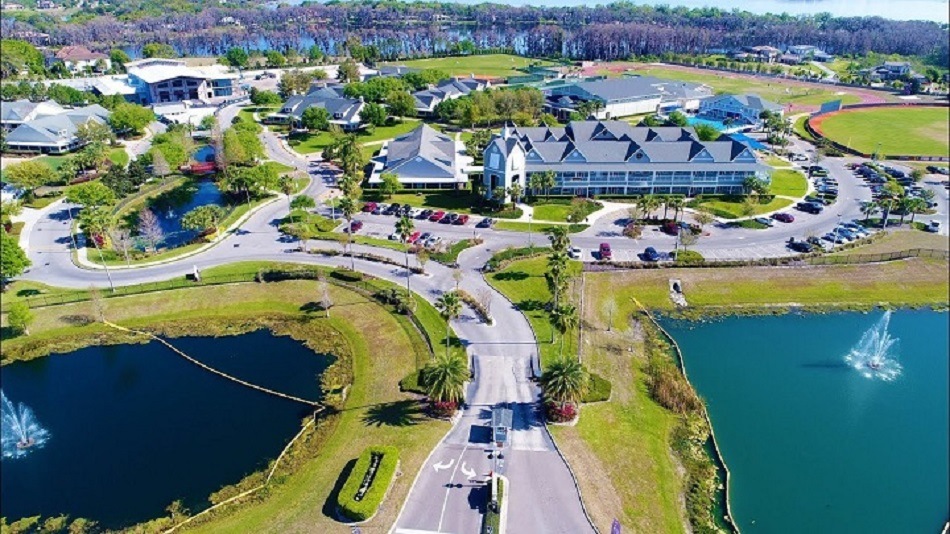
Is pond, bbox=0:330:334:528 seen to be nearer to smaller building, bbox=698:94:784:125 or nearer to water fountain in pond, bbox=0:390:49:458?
water fountain in pond, bbox=0:390:49:458

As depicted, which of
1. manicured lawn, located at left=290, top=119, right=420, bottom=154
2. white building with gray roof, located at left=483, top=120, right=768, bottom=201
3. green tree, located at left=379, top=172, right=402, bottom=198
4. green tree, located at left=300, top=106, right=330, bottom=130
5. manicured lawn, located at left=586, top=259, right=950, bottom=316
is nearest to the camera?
manicured lawn, located at left=586, top=259, right=950, bottom=316

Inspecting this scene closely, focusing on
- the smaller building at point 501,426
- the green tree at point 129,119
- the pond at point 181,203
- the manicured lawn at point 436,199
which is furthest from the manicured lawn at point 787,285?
the green tree at point 129,119

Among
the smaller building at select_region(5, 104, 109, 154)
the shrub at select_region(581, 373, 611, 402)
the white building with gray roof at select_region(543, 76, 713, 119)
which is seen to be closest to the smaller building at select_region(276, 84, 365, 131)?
the smaller building at select_region(5, 104, 109, 154)

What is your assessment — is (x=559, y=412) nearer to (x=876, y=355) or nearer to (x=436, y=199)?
(x=876, y=355)

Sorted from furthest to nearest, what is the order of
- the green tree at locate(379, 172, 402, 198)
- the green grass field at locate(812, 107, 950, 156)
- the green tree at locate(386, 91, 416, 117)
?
the green tree at locate(386, 91, 416, 117)
the green grass field at locate(812, 107, 950, 156)
the green tree at locate(379, 172, 402, 198)

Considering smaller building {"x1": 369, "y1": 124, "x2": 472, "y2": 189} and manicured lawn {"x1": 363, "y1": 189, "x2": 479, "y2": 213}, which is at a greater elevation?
smaller building {"x1": 369, "y1": 124, "x2": 472, "y2": 189}

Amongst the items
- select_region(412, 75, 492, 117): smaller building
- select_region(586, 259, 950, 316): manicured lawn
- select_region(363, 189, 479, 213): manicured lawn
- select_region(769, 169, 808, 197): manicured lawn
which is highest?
select_region(412, 75, 492, 117): smaller building

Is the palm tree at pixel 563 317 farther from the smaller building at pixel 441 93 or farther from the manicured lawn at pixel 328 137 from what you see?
the smaller building at pixel 441 93

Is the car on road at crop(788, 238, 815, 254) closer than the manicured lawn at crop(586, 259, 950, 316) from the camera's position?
No

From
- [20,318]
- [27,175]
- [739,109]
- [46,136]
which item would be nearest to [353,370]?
[20,318]
